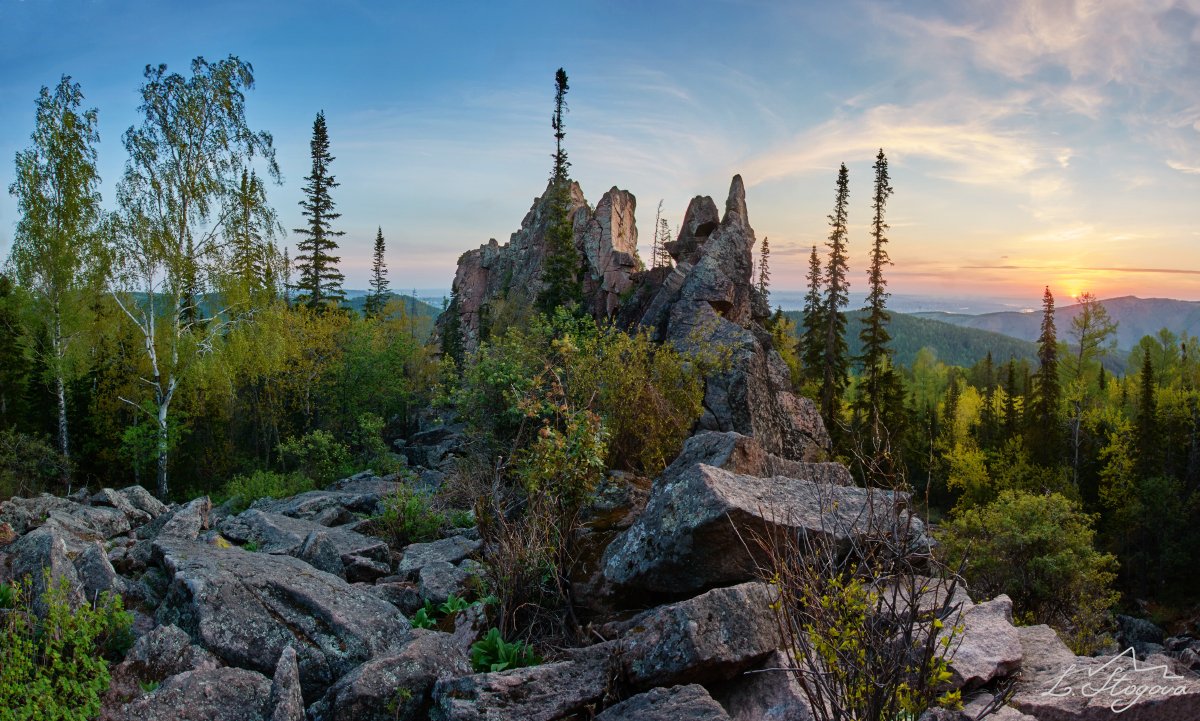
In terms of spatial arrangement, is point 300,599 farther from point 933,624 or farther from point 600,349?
point 600,349

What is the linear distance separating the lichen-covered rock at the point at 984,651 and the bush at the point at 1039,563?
12779mm

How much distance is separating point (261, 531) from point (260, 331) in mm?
13481

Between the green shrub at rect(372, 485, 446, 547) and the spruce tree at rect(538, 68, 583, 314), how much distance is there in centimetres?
2474

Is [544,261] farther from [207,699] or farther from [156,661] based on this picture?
[207,699]

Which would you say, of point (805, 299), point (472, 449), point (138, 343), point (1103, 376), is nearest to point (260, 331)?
point (138, 343)

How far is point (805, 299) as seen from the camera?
5878 centimetres

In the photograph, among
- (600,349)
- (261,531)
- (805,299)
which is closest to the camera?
(261,531)

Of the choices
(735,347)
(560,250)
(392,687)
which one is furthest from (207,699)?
(560,250)

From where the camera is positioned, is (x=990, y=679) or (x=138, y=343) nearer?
(x=990, y=679)

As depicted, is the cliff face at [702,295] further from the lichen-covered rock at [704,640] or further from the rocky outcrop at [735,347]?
the lichen-covered rock at [704,640]

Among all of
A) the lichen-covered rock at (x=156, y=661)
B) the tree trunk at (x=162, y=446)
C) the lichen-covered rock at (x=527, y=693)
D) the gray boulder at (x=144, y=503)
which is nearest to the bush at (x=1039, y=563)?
the lichen-covered rock at (x=527, y=693)

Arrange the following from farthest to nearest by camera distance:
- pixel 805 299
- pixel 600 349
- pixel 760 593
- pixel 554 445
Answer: pixel 805 299 < pixel 600 349 < pixel 554 445 < pixel 760 593

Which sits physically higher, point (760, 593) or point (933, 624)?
point (933, 624)

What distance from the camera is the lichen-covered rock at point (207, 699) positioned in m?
4.53
